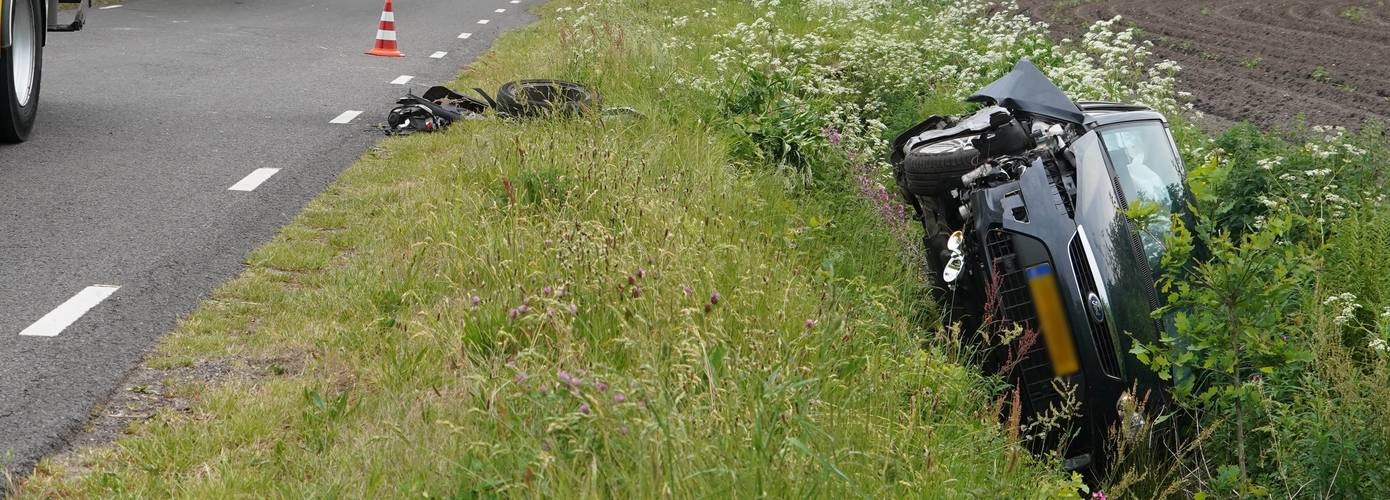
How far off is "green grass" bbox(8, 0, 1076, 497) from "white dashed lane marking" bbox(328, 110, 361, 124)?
2.05 metres

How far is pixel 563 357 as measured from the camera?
14.3 feet

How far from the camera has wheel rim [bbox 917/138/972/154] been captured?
698cm

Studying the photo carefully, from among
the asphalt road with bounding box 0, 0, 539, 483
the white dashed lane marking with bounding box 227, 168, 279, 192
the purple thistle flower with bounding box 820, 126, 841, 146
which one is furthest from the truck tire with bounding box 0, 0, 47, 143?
the purple thistle flower with bounding box 820, 126, 841, 146

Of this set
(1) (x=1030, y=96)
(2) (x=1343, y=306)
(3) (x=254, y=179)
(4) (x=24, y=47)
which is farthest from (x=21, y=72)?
(2) (x=1343, y=306)

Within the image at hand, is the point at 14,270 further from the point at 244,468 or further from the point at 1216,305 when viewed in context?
the point at 1216,305

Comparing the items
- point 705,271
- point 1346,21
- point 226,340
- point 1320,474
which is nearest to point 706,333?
point 705,271

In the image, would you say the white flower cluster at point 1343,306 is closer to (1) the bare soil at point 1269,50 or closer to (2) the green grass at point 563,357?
(2) the green grass at point 563,357

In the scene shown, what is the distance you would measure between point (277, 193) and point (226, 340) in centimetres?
269

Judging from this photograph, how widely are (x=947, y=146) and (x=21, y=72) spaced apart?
5849mm

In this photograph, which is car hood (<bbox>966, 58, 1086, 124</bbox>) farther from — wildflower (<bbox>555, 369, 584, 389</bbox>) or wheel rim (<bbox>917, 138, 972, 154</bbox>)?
wildflower (<bbox>555, 369, 584, 389</bbox>)

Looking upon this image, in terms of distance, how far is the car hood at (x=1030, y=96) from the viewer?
6.96 meters

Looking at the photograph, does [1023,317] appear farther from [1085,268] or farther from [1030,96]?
[1030,96]

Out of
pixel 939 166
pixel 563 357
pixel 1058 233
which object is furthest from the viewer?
pixel 939 166

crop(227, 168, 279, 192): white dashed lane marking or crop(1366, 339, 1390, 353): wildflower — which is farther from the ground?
crop(1366, 339, 1390, 353): wildflower
